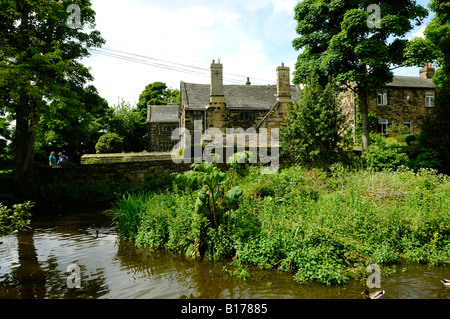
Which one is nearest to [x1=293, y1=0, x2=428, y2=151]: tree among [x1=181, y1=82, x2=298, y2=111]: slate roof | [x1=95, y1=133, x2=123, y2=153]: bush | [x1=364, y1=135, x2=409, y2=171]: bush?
[x1=364, y1=135, x2=409, y2=171]: bush

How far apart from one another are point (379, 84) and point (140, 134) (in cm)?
3582

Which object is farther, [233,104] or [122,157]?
[233,104]

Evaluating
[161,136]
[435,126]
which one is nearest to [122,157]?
[161,136]

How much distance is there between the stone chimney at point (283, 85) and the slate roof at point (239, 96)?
584 cm

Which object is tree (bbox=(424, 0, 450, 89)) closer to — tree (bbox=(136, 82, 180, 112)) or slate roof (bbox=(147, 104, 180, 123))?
slate roof (bbox=(147, 104, 180, 123))

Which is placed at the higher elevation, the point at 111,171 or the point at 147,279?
the point at 111,171

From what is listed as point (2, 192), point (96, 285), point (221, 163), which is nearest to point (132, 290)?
point (96, 285)

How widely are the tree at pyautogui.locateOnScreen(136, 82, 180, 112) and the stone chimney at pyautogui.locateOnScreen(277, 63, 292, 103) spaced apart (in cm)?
3643

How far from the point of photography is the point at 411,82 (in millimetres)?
30219

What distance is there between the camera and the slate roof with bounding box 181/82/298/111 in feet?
87.7

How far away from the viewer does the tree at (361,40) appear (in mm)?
15602

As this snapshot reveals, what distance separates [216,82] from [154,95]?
1443 inches

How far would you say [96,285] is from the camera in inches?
221

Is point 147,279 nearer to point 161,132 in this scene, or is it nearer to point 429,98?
point 429,98
